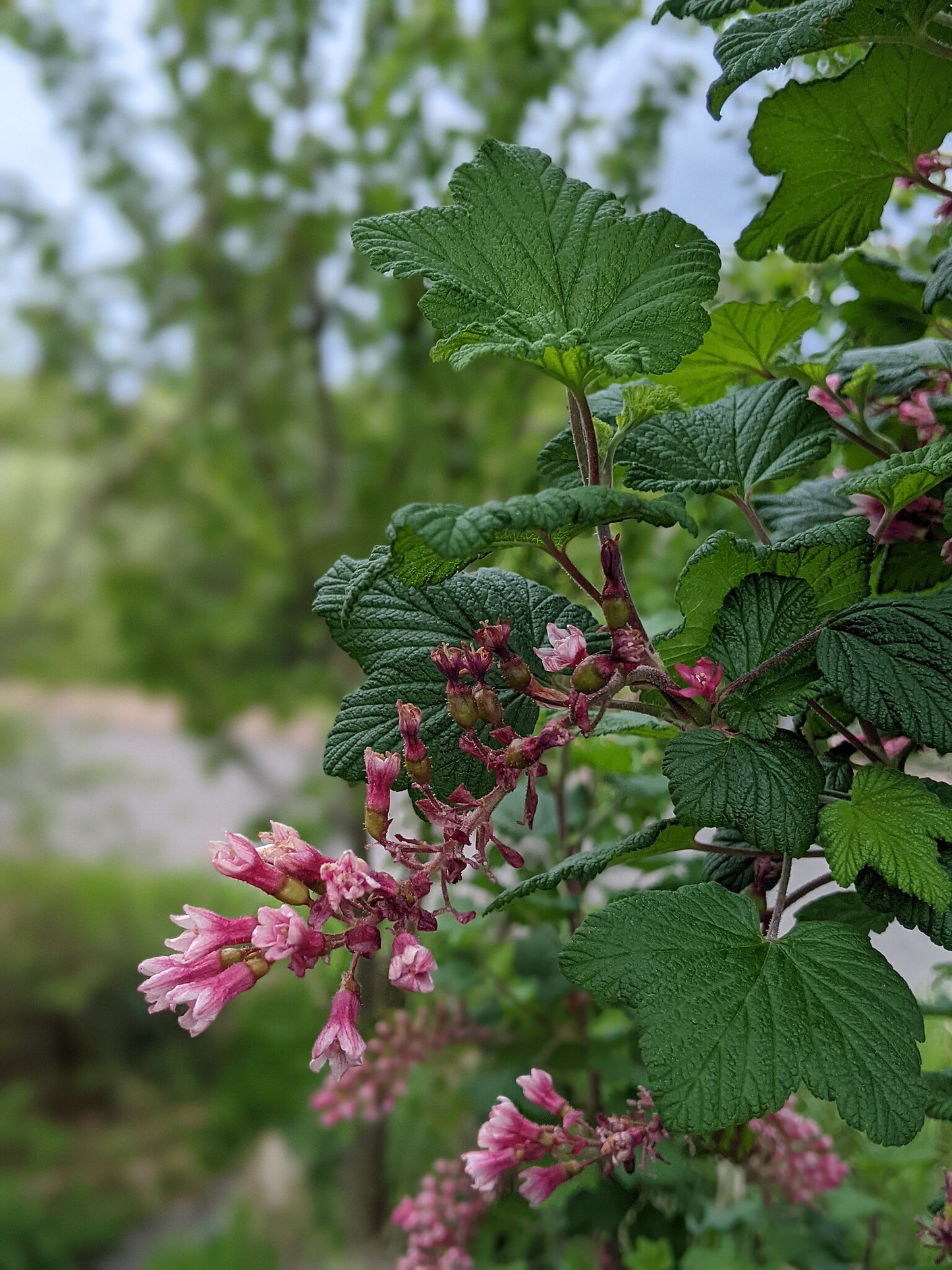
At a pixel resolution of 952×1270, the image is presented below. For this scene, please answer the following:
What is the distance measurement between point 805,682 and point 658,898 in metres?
0.06

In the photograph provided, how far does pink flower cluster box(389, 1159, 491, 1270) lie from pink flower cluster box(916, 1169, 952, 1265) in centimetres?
19

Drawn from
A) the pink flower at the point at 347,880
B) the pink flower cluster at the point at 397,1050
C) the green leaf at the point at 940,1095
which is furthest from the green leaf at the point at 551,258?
the pink flower cluster at the point at 397,1050

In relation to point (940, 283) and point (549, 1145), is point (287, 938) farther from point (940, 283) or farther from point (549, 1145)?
point (940, 283)

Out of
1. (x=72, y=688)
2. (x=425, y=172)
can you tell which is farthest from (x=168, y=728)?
(x=425, y=172)

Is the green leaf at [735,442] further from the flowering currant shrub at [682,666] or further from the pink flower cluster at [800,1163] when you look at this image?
the pink flower cluster at [800,1163]

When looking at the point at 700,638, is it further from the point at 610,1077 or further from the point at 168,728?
the point at 168,728

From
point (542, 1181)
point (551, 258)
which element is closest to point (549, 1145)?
point (542, 1181)

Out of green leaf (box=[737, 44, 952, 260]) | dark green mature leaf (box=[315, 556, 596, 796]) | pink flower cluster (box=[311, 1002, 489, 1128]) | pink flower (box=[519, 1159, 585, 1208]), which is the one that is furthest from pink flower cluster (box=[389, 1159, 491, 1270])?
green leaf (box=[737, 44, 952, 260])

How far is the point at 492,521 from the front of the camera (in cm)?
16

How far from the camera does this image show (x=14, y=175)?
5.81ft

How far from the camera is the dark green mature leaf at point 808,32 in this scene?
21 centimetres

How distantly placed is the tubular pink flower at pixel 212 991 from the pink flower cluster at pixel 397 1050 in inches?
11.5

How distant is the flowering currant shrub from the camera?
0.19m

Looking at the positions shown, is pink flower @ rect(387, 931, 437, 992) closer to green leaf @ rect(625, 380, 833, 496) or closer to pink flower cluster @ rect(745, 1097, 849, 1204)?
green leaf @ rect(625, 380, 833, 496)
